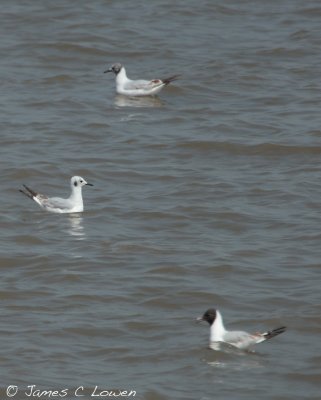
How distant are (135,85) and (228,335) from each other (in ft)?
32.6

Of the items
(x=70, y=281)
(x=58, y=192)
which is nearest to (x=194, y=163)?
(x=58, y=192)

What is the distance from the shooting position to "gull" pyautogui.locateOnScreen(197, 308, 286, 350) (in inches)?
456

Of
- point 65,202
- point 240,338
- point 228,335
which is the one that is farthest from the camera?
point 65,202

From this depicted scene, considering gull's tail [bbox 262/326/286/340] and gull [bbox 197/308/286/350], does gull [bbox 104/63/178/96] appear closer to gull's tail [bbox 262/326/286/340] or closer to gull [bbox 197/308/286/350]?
gull [bbox 197/308/286/350]

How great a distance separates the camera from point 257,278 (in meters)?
13.6

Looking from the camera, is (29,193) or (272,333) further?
(29,193)

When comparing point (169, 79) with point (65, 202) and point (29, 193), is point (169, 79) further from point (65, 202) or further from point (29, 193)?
point (65, 202)

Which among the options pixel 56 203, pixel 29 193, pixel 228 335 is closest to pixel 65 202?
pixel 56 203

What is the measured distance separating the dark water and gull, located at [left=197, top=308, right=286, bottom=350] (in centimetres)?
12

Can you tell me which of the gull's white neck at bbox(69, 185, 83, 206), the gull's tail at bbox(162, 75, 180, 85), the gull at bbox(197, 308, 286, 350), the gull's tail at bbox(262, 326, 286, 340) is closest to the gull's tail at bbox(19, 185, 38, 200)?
the gull's white neck at bbox(69, 185, 83, 206)

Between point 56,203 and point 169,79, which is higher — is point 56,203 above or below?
below

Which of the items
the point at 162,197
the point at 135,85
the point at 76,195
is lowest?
the point at 162,197

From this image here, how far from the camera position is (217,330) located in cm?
1182

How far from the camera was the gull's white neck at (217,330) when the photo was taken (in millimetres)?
11812
